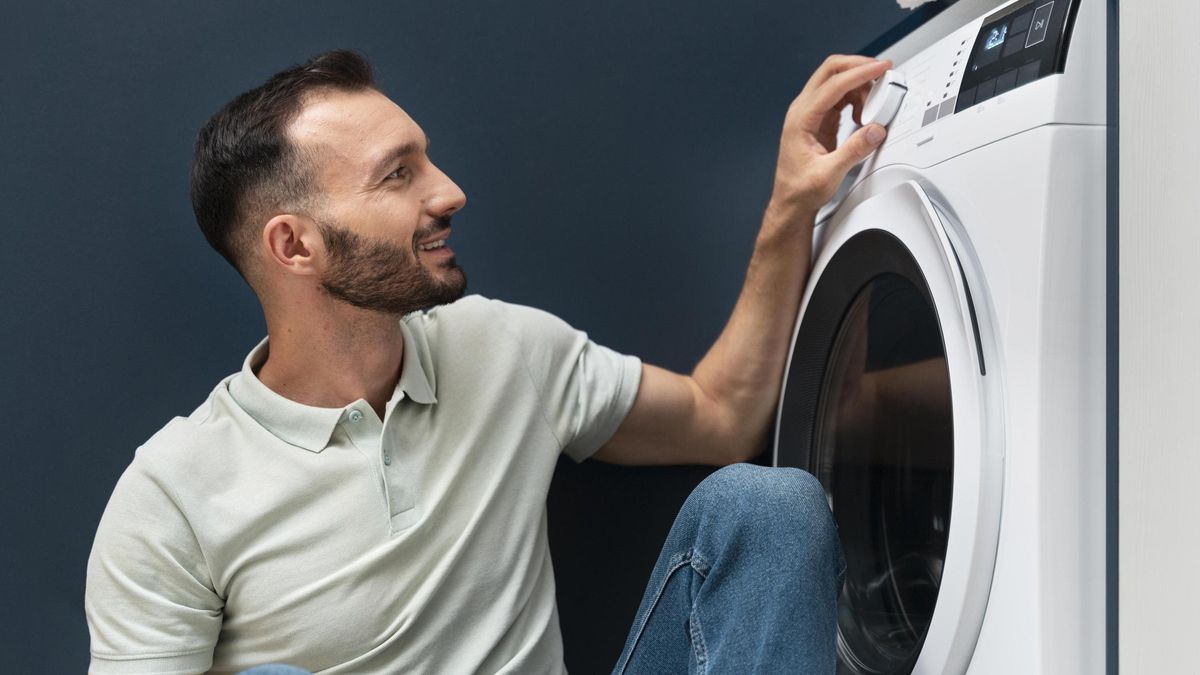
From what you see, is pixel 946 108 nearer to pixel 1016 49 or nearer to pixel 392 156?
pixel 1016 49

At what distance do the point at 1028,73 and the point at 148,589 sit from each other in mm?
1029

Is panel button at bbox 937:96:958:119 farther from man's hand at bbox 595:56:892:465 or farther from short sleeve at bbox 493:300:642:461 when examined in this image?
short sleeve at bbox 493:300:642:461

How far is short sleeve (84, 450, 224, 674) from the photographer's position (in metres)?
1.17

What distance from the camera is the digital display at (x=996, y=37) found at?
106 centimetres

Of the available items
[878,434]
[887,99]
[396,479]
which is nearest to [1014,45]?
[887,99]

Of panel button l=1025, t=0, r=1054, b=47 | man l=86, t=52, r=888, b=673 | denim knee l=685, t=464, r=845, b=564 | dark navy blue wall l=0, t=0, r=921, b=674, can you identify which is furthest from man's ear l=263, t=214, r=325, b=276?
panel button l=1025, t=0, r=1054, b=47

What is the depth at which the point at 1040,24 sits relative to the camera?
996 millimetres

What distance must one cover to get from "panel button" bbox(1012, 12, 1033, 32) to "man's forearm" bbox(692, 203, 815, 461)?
0.39 metres

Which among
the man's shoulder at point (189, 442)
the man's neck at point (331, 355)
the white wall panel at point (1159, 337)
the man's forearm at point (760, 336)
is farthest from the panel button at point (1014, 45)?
the man's shoulder at point (189, 442)

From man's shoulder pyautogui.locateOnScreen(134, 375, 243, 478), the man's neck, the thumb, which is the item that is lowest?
man's shoulder pyautogui.locateOnScreen(134, 375, 243, 478)

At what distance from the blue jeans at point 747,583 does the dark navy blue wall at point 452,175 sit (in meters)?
0.52

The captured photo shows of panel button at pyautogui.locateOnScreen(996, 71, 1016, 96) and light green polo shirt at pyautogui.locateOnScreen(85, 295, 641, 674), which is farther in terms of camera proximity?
light green polo shirt at pyautogui.locateOnScreen(85, 295, 641, 674)

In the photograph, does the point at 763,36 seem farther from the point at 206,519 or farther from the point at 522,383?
the point at 206,519

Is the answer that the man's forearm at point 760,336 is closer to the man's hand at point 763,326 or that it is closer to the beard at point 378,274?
the man's hand at point 763,326
